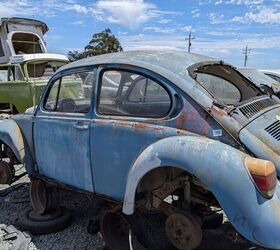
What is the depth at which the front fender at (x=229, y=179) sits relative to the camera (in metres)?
2.55

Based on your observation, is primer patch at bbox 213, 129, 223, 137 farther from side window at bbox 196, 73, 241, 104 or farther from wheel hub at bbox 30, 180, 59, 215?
wheel hub at bbox 30, 180, 59, 215

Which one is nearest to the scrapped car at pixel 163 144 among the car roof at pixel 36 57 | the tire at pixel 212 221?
the tire at pixel 212 221

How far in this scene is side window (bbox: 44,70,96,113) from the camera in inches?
151

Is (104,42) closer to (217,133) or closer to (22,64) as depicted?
(22,64)

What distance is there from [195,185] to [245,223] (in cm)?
77

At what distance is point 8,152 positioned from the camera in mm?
5125

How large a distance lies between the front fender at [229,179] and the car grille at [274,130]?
→ 0.52 meters

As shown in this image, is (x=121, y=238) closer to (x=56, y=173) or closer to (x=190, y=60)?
(x=56, y=173)

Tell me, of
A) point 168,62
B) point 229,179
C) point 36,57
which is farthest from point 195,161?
point 36,57

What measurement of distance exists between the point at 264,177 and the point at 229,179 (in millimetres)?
224

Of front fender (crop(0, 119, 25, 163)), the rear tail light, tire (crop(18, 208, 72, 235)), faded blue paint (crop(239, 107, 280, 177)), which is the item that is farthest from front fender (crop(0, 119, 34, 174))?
the rear tail light

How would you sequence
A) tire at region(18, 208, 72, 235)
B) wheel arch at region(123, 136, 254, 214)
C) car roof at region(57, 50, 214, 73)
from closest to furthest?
1. wheel arch at region(123, 136, 254, 214)
2. car roof at region(57, 50, 214, 73)
3. tire at region(18, 208, 72, 235)

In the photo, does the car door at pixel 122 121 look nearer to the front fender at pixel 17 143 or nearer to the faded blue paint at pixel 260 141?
the faded blue paint at pixel 260 141

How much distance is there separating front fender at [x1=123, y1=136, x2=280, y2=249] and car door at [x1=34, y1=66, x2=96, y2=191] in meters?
0.92
